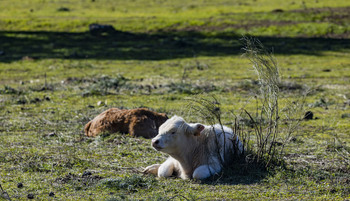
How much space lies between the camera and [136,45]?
116 feet

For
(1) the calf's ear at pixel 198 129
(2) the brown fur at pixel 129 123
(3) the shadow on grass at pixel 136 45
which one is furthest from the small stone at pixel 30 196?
(3) the shadow on grass at pixel 136 45

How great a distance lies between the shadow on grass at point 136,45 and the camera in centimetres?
3228

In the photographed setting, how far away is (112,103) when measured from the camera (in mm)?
16828

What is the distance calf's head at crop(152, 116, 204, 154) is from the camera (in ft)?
27.2

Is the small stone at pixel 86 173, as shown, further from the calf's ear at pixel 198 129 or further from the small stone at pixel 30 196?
the calf's ear at pixel 198 129

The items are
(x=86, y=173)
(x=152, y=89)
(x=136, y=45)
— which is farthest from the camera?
(x=136, y=45)

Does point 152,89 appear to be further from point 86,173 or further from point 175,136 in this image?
point 175,136

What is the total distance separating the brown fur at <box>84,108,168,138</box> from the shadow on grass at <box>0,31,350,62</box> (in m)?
19.0

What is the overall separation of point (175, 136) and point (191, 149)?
1.56 feet

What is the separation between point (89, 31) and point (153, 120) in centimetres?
2974

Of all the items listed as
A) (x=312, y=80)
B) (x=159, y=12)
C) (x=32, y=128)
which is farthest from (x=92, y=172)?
(x=159, y=12)

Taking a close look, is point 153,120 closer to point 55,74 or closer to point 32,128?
point 32,128

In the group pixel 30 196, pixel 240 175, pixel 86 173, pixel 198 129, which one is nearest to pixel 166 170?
pixel 198 129

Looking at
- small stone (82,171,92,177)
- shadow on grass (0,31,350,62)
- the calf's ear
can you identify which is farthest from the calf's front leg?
shadow on grass (0,31,350,62)
